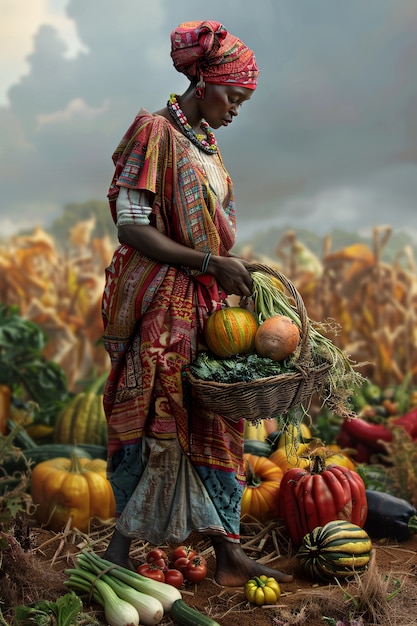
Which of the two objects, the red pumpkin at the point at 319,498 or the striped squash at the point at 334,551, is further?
the red pumpkin at the point at 319,498

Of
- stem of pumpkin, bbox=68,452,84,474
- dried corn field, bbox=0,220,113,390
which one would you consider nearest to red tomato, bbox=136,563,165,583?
stem of pumpkin, bbox=68,452,84,474

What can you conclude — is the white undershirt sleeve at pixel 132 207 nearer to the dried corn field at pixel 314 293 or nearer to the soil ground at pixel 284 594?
the soil ground at pixel 284 594

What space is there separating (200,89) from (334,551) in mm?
2481

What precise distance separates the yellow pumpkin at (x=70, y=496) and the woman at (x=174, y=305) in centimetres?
100

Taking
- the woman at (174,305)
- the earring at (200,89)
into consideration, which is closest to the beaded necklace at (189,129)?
the woman at (174,305)

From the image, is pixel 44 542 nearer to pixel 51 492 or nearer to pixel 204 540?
pixel 51 492

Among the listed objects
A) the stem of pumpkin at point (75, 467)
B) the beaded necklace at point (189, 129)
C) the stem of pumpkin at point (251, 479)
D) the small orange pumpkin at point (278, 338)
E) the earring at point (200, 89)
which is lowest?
the stem of pumpkin at point (251, 479)

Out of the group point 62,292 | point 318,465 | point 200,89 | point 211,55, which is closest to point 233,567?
point 318,465

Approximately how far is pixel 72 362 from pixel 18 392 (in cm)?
144

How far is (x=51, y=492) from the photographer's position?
192 inches

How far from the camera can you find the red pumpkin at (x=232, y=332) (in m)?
3.63

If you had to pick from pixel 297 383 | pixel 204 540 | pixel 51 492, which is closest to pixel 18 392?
pixel 51 492

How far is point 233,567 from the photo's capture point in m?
3.88

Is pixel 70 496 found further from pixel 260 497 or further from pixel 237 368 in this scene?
pixel 237 368
